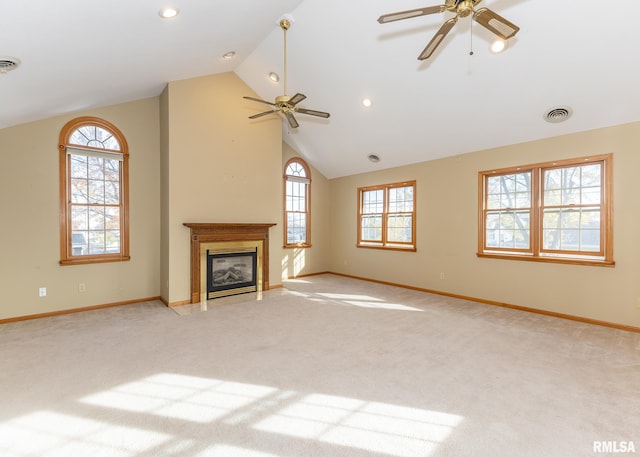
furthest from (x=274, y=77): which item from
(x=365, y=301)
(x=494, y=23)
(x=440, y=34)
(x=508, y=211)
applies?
(x=508, y=211)

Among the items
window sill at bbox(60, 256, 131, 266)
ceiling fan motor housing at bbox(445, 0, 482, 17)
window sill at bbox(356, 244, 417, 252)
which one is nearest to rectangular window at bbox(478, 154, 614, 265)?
window sill at bbox(356, 244, 417, 252)

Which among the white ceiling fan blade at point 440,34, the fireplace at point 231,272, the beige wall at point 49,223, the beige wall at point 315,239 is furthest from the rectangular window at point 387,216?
the beige wall at point 49,223

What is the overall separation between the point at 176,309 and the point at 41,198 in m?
2.41

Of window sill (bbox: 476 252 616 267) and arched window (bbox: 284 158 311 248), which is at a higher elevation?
arched window (bbox: 284 158 311 248)

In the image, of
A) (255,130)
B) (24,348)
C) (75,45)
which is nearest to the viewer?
(75,45)

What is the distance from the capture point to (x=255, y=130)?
579 cm

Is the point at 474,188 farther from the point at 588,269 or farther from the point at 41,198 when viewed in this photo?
the point at 41,198

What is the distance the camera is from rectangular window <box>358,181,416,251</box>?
21.1 ft

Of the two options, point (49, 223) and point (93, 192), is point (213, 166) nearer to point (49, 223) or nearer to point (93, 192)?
point (93, 192)

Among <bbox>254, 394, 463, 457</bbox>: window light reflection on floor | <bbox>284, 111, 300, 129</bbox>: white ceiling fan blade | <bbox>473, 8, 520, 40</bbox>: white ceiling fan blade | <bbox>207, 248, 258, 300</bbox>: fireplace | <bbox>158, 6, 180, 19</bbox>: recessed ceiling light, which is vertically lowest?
<bbox>254, 394, 463, 457</bbox>: window light reflection on floor

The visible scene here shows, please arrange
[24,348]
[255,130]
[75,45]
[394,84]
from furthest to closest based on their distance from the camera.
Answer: [255,130], [394,84], [24,348], [75,45]

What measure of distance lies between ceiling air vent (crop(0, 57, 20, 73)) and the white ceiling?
12 centimetres

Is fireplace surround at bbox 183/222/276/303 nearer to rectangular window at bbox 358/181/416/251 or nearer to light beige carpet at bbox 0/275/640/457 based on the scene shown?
light beige carpet at bbox 0/275/640/457

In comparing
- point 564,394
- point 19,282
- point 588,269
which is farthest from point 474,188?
point 19,282
